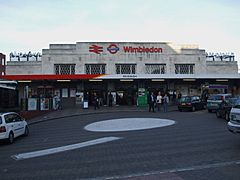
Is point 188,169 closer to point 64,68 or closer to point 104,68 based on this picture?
point 104,68

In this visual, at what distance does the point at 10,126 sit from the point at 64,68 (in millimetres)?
27140

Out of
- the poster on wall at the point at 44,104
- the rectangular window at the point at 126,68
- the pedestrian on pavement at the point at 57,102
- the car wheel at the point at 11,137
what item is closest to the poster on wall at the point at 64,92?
the pedestrian on pavement at the point at 57,102

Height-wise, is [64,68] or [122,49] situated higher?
[122,49]

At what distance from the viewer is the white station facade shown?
117ft

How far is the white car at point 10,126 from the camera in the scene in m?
14.0

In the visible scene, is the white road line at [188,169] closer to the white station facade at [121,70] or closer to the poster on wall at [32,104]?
the poster on wall at [32,104]

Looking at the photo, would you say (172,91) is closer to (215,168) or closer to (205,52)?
→ (205,52)

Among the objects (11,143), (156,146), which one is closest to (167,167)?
(156,146)

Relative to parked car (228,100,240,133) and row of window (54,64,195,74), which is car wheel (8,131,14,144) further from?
row of window (54,64,195,74)

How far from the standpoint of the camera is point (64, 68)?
4125 centimetres

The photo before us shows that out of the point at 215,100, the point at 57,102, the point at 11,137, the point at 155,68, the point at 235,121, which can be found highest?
the point at 155,68

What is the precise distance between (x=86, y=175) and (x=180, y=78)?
28353 millimetres

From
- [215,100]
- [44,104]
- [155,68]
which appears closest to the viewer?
[215,100]

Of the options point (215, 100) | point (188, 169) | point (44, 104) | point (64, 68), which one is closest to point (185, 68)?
point (64, 68)
